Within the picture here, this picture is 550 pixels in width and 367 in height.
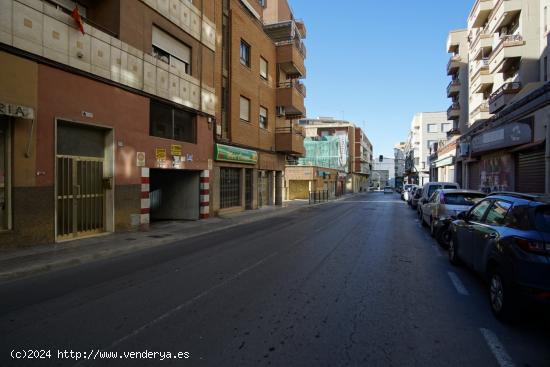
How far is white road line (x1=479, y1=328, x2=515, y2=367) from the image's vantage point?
3.53m

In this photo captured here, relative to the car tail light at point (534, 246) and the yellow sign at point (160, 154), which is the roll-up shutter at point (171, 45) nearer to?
the yellow sign at point (160, 154)

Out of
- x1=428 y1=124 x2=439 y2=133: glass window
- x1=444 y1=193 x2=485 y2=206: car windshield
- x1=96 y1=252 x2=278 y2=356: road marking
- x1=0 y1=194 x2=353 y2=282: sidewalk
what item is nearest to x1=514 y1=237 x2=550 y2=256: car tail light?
x1=96 y1=252 x2=278 y2=356: road marking

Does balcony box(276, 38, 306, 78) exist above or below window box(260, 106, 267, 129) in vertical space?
above

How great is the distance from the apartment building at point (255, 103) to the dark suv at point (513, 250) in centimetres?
1407

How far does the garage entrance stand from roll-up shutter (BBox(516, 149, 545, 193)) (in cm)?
1443

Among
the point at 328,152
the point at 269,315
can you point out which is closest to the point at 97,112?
the point at 269,315

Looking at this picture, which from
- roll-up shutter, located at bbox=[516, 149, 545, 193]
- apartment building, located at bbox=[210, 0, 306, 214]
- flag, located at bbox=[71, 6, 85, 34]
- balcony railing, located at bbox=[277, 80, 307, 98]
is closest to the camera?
flag, located at bbox=[71, 6, 85, 34]

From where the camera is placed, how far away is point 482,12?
3459 cm

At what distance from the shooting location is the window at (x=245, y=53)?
878 inches

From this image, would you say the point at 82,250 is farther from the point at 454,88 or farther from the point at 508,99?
the point at 454,88

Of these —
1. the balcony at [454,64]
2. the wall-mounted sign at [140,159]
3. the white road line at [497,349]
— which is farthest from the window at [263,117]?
the balcony at [454,64]

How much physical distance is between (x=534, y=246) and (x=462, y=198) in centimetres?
733

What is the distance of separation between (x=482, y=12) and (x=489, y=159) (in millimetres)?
20523

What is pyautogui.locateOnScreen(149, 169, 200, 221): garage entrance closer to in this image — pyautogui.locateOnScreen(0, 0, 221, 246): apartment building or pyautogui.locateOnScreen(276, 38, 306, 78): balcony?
pyautogui.locateOnScreen(0, 0, 221, 246): apartment building
